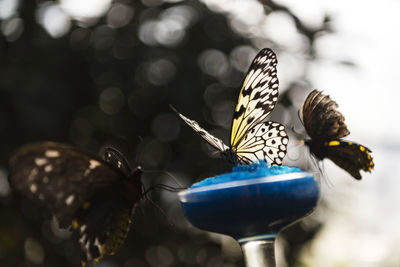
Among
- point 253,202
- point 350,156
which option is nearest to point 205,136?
point 253,202

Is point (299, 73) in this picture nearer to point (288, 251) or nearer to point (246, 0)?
point (246, 0)

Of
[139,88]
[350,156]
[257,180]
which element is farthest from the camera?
[139,88]

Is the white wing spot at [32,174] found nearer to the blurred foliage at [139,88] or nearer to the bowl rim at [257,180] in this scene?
the bowl rim at [257,180]

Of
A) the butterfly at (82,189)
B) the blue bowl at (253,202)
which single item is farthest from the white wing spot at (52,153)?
the blue bowl at (253,202)

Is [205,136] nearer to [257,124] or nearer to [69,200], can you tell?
[257,124]

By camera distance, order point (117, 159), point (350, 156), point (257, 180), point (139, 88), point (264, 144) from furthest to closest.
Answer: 1. point (139, 88)
2. point (264, 144)
3. point (117, 159)
4. point (350, 156)
5. point (257, 180)

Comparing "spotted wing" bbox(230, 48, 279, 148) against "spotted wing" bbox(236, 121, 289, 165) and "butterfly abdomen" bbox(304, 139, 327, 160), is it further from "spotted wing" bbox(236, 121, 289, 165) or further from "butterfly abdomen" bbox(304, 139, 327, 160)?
"butterfly abdomen" bbox(304, 139, 327, 160)
